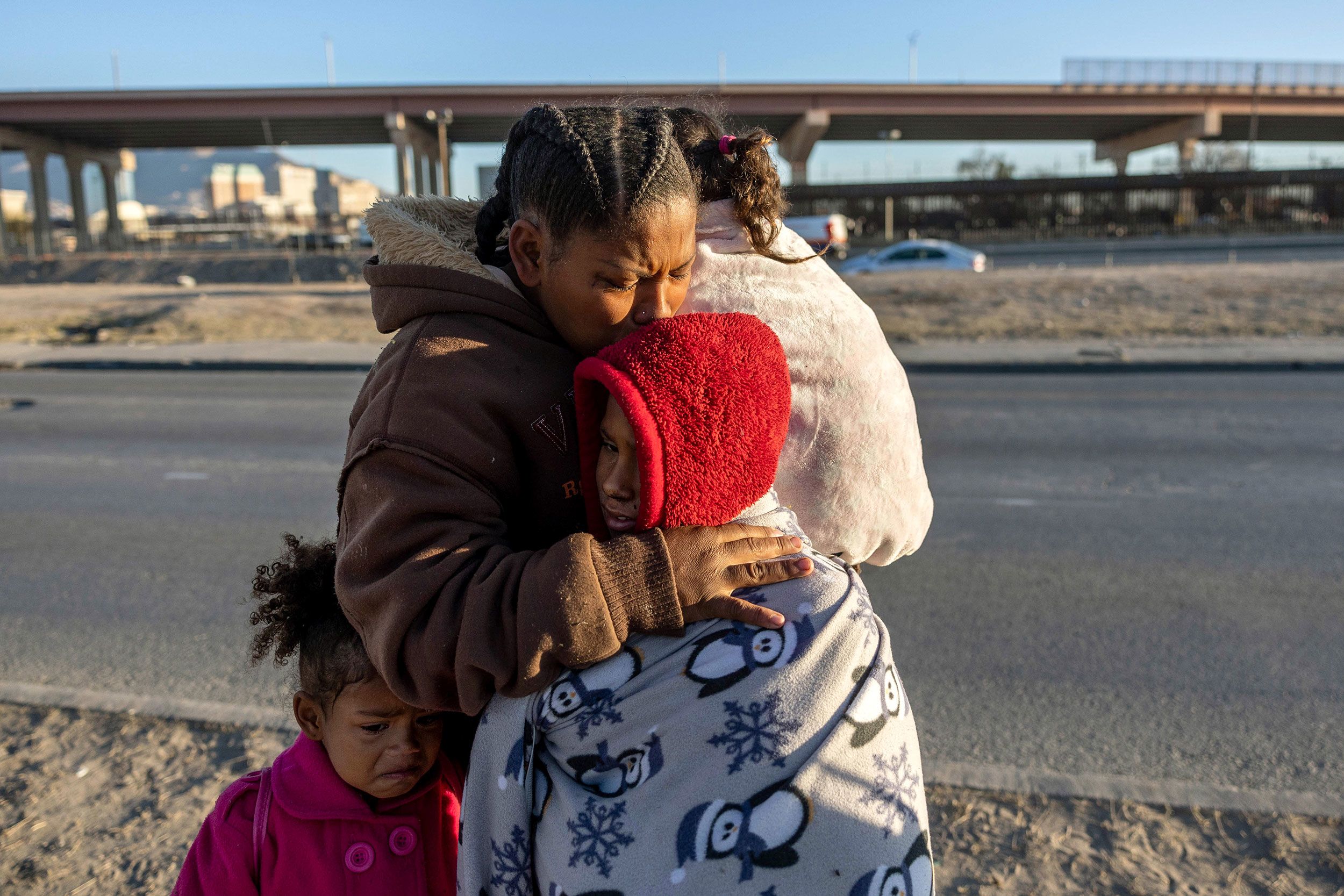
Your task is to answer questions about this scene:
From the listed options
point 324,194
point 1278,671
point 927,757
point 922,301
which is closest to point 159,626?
point 927,757

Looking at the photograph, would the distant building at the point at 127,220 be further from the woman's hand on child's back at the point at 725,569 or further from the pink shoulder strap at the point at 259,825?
the woman's hand on child's back at the point at 725,569

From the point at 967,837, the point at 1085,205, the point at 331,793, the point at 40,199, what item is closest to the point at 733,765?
the point at 331,793

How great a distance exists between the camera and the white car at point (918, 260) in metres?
28.9

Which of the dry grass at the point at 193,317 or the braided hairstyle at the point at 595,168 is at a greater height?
the braided hairstyle at the point at 595,168

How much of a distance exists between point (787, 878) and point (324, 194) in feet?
154

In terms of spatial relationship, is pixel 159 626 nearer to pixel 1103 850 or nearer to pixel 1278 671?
pixel 1103 850

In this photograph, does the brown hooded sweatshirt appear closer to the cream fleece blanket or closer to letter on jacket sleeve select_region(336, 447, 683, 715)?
letter on jacket sleeve select_region(336, 447, 683, 715)

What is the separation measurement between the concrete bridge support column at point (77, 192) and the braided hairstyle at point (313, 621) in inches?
2171

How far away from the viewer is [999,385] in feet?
41.1

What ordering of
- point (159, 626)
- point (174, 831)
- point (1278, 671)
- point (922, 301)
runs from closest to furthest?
point (174, 831) < point (1278, 671) < point (159, 626) < point (922, 301)

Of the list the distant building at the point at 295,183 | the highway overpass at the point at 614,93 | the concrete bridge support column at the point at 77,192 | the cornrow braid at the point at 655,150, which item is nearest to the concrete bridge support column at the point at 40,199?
the highway overpass at the point at 614,93

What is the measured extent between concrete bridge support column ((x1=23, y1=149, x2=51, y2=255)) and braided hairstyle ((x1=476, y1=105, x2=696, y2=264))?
169 ft

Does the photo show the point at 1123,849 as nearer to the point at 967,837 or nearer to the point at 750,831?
the point at 967,837

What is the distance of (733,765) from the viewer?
4.36 feet
